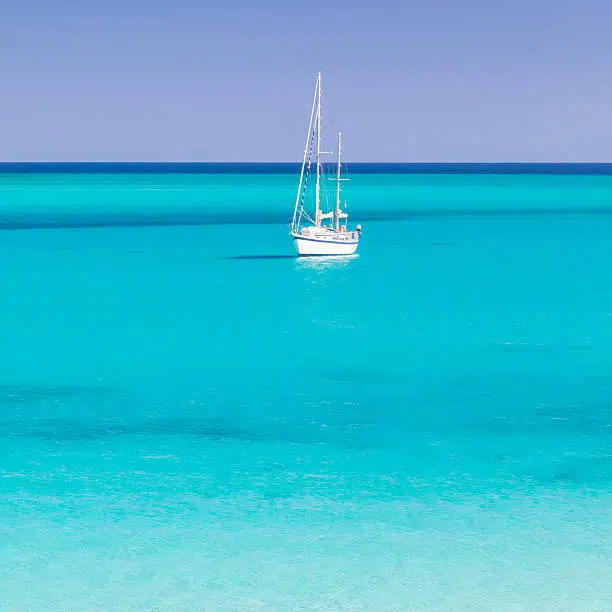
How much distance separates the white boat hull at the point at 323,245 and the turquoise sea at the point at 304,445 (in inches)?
375

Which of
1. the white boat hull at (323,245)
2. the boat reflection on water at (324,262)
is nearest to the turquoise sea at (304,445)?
the boat reflection on water at (324,262)

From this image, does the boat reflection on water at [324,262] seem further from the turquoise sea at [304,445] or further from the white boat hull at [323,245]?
the turquoise sea at [304,445]

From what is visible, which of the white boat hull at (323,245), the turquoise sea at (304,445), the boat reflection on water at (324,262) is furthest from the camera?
the white boat hull at (323,245)

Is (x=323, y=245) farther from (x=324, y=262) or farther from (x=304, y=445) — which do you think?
(x=304, y=445)

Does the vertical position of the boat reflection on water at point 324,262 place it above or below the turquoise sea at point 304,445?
below

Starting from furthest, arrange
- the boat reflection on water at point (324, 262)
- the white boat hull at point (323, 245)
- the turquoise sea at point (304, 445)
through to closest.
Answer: the white boat hull at point (323, 245)
the boat reflection on water at point (324, 262)
the turquoise sea at point (304, 445)

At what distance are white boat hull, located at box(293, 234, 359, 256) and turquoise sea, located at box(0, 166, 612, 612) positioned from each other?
9.53m

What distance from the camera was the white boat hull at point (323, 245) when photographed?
188ft

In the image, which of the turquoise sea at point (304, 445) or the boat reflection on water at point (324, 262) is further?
the boat reflection on water at point (324, 262)

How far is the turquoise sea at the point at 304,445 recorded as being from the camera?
1438 centimetres

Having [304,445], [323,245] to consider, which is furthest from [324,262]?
[304,445]

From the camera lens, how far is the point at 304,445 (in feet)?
67.1

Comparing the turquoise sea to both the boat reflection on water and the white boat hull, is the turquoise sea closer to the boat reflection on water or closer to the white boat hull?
the boat reflection on water

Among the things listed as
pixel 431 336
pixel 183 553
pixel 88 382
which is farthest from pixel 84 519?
pixel 431 336
